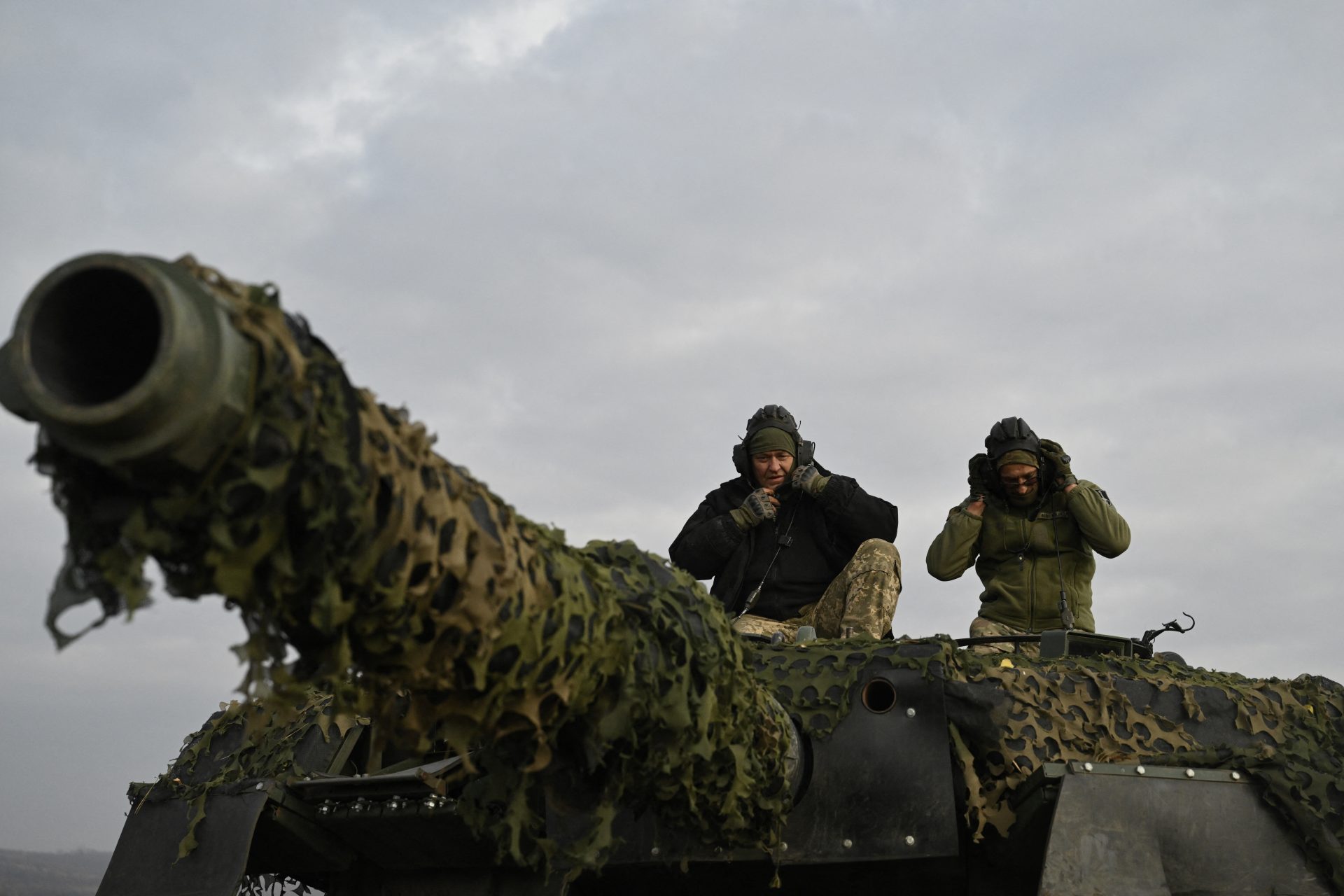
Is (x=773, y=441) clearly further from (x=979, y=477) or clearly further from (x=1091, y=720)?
(x=1091, y=720)

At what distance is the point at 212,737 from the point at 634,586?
3776mm

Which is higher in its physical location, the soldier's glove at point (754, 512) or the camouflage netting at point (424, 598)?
the soldier's glove at point (754, 512)

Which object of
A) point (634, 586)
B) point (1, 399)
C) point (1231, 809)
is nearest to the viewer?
point (1, 399)

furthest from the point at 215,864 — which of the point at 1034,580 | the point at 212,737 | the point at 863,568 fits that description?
the point at 1034,580

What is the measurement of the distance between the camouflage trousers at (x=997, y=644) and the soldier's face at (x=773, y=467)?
121cm

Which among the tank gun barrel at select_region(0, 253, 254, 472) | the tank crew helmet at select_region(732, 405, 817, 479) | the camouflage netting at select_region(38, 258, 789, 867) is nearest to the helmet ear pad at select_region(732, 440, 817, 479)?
the tank crew helmet at select_region(732, 405, 817, 479)

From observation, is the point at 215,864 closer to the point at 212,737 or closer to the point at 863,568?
the point at 212,737

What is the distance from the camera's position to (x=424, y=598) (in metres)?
2.74

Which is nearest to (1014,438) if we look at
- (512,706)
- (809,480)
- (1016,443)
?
(1016,443)

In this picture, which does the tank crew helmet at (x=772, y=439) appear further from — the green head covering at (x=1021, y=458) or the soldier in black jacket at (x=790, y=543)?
the green head covering at (x=1021, y=458)

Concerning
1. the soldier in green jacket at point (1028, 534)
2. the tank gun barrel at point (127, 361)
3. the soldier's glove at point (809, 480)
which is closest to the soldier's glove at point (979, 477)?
the soldier in green jacket at point (1028, 534)

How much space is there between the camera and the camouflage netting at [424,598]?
2.34m

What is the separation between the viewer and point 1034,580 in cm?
736

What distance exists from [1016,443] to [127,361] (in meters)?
5.60
